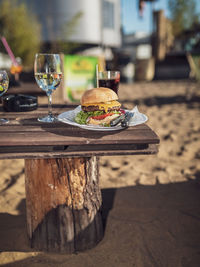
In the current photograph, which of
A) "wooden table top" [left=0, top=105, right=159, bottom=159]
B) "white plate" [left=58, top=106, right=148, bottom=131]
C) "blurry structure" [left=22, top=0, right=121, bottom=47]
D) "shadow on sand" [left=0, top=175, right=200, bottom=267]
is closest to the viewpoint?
"wooden table top" [left=0, top=105, right=159, bottom=159]

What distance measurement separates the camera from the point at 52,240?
168 centimetres

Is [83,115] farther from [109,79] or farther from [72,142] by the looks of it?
[109,79]

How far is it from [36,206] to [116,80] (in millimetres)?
1027

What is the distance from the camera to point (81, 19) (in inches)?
873

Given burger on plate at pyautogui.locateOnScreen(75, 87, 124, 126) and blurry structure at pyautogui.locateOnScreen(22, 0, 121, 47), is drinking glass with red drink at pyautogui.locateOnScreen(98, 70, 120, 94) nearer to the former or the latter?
burger on plate at pyautogui.locateOnScreen(75, 87, 124, 126)

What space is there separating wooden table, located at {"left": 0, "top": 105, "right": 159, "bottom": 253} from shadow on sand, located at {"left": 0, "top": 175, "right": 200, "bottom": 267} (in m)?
0.11

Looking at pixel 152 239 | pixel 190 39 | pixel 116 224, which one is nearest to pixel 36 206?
pixel 116 224

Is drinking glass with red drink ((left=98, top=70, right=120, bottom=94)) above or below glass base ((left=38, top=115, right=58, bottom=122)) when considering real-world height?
above

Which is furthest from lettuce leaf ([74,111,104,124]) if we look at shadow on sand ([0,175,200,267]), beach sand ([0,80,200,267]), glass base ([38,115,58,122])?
shadow on sand ([0,175,200,267])

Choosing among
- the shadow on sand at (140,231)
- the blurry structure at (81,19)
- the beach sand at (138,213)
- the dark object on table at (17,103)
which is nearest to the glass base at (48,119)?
the dark object on table at (17,103)

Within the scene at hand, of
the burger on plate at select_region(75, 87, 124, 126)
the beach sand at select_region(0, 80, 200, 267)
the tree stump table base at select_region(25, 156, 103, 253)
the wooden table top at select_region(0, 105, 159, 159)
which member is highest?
the burger on plate at select_region(75, 87, 124, 126)

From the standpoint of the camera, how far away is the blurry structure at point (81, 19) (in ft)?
67.6

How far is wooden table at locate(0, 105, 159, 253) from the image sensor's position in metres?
1.20

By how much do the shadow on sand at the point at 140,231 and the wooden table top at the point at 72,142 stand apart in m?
0.91
